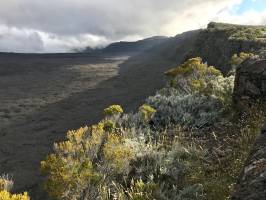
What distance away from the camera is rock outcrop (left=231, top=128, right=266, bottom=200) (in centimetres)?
389

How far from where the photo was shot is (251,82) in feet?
33.9

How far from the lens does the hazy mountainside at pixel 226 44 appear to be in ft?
95.0

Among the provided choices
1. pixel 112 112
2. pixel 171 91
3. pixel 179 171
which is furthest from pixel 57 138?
pixel 179 171

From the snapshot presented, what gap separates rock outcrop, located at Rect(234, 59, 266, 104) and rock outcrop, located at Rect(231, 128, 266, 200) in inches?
221

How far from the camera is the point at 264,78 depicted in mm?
10039

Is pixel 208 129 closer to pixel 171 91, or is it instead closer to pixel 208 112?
pixel 208 112

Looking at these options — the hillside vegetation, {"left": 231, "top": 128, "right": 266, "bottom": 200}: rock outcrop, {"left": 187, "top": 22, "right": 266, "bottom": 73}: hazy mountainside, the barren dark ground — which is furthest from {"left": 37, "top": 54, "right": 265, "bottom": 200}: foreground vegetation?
{"left": 187, "top": 22, "right": 266, "bottom": 73}: hazy mountainside

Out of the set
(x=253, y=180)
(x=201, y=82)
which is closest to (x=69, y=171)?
(x=253, y=180)

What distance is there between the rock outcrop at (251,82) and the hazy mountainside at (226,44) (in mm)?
14962

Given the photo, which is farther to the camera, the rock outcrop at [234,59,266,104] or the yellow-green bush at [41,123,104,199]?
the rock outcrop at [234,59,266,104]

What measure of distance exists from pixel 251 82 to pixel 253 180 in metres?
6.54

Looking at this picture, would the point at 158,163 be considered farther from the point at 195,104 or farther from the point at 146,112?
the point at 195,104

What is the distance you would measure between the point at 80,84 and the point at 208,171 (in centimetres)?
3912

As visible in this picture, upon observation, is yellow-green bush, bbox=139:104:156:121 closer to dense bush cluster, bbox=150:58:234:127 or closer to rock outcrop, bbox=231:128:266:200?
dense bush cluster, bbox=150:58:234:127
